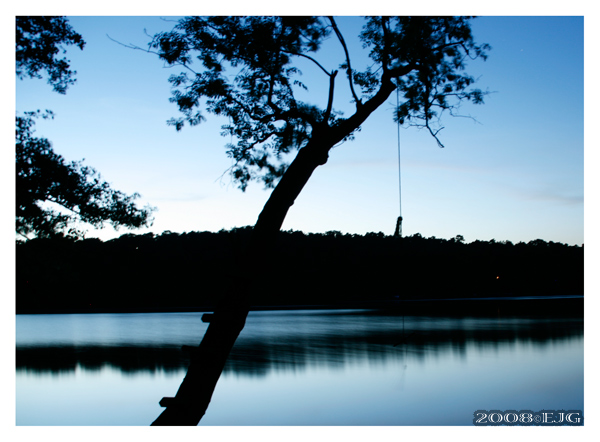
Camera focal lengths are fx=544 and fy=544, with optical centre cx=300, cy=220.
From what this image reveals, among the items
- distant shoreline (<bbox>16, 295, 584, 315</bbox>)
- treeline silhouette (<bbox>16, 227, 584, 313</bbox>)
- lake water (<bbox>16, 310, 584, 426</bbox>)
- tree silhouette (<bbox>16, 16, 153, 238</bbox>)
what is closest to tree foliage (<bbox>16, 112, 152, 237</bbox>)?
tree silhouette (<bbox>16, 16, 153, 238</bbox>)

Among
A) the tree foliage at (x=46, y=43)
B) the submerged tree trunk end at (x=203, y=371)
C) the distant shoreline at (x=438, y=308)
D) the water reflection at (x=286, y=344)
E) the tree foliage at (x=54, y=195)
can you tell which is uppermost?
the tree foliage at (x=46, y=43)

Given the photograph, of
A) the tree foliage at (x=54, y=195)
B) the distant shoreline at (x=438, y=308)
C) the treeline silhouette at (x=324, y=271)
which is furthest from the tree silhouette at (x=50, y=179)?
the treeline silhouette at (x=324, y=271)

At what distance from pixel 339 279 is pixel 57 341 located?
121 ft

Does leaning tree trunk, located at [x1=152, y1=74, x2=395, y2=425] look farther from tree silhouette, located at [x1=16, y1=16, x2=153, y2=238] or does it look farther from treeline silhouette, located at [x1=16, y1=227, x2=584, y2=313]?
treeline silhouette, located at [x1=16, y1=227, x2=584, y2=313]

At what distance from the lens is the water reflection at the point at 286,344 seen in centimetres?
1170

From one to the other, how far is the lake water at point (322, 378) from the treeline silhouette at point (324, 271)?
832 inches

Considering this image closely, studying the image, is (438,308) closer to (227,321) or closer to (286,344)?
(286,344)

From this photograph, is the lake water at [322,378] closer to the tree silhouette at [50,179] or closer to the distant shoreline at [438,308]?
the tree silhouette at [50,179]

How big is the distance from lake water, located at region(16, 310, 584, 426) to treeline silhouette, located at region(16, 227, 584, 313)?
832 inches

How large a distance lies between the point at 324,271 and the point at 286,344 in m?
37.8

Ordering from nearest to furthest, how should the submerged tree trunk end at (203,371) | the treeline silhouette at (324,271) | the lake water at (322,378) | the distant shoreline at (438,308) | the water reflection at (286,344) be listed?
the submerged tree trunk end at (203,371), the lake water at (322,378), the water reflection at (286,344), the distant shoreline at (438,308), the treeline silhouette at (324,271)

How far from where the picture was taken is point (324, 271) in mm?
52250

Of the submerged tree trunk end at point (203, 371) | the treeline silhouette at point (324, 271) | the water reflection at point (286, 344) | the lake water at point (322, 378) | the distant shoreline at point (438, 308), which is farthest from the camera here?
the treeline silhouette at point (324, 271)

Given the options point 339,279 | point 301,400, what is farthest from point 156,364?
point 339,279
